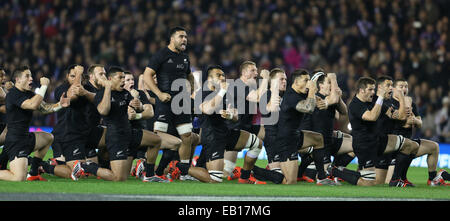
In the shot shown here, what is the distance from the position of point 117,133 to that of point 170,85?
4.52ft

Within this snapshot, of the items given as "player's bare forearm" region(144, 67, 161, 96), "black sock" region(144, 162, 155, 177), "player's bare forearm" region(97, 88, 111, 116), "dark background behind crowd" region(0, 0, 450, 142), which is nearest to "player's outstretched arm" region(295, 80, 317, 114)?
"player's bare forearm" region(144, 67, 161, 96)

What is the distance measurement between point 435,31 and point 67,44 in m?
11.0

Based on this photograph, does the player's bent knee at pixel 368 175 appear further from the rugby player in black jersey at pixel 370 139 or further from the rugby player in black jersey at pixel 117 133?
the rugby player in black jersey at pixel 117 133

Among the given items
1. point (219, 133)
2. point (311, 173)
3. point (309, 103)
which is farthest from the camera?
point (311, 173)

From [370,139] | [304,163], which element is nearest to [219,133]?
[304,163]

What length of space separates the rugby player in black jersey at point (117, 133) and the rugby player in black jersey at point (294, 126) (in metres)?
2.01

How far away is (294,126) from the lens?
1305 centimetres

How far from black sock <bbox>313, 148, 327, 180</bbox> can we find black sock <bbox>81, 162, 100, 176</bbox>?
348 cm

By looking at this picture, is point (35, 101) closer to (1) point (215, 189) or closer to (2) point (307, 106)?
(1) point (215, 189)

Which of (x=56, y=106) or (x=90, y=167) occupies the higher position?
(x=56, y=106)

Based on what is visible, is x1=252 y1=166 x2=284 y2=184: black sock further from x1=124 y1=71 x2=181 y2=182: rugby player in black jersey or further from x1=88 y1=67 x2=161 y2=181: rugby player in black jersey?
x1=88 y1=67 x2=161 y2=181: rugby player in black jersey

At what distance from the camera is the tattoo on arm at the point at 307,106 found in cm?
1277

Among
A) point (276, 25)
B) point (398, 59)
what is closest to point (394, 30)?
point (398, 59)

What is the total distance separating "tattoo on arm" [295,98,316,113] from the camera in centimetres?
1277
